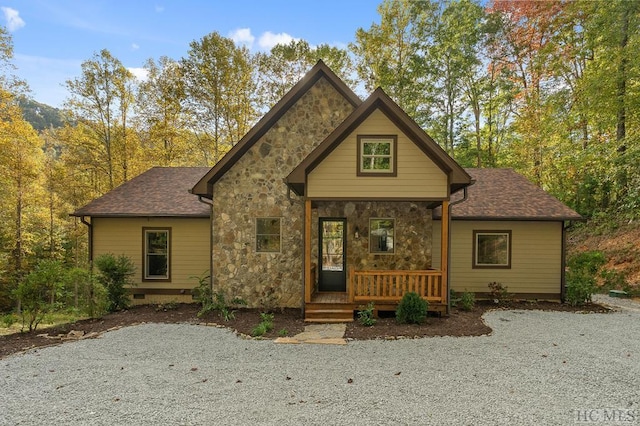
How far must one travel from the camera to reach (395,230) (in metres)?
10.2

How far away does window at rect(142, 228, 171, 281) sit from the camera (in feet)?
36.1

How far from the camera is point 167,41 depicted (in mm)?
17344

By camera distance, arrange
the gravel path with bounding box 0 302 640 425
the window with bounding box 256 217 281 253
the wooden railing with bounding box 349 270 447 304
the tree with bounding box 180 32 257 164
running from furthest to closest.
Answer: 1. the tree with bounding box 180 32 257 164
2. the window with bounding box 256 217 281 253
3. the wooden railing with bounding box 349 270 447 304
4. the gravel path with bounding box 0 302 640 425

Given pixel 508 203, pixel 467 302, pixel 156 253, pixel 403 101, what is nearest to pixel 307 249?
pixel 467 302

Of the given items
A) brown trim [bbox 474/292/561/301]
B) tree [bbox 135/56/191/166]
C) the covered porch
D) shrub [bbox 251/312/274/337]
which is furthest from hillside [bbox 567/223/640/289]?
tree [bbox 135/56/191/166]

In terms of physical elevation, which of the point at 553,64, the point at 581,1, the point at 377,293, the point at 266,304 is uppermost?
the point at 581,1

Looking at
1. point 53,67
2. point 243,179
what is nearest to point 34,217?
point 53,67

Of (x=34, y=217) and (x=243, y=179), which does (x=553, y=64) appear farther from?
(x=34, y=217)

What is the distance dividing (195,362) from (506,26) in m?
25.5

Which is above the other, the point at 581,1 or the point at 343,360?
the point at 581,1

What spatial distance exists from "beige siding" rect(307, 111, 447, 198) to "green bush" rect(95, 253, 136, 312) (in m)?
6.40

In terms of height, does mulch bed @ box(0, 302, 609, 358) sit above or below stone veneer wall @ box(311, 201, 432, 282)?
below

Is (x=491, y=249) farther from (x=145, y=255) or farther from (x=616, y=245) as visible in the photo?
(x=145, y=255)

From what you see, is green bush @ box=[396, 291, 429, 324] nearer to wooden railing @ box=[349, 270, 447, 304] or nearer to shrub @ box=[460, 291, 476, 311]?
wooden railing @ box=[349, 270, 447, 304]
